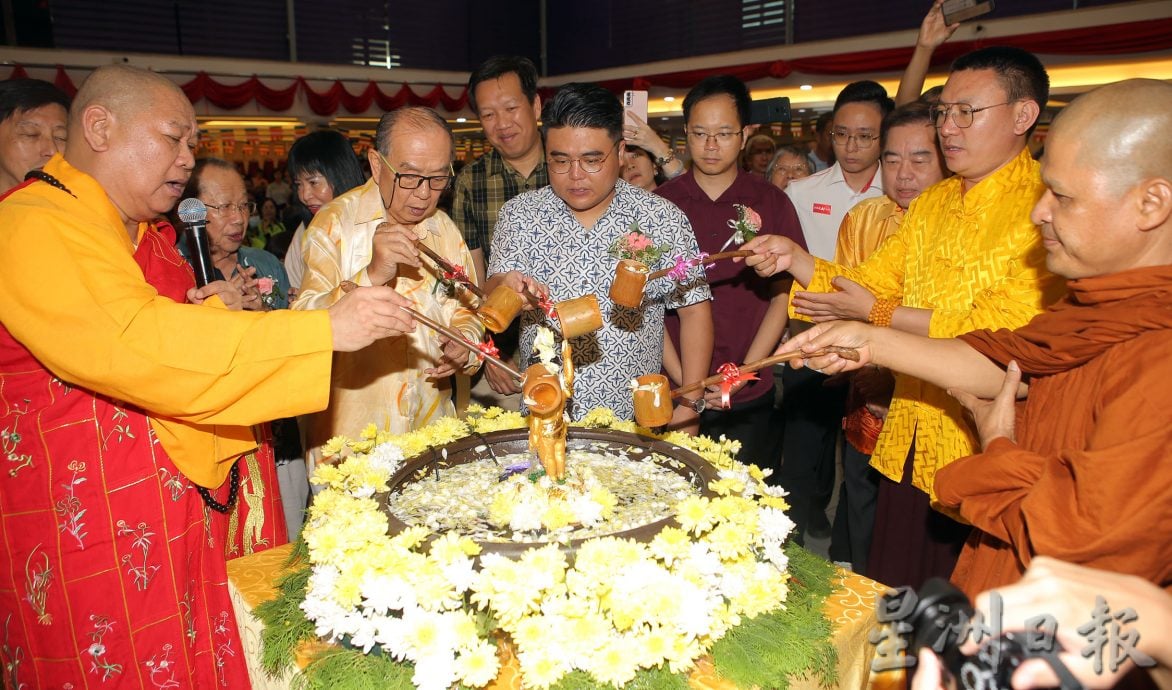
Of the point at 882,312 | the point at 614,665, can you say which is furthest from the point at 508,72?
the point at 614,665

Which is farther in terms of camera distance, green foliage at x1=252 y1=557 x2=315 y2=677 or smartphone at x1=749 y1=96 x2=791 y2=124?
smartphone at x1=749 y1=96 x2=791 y2=124

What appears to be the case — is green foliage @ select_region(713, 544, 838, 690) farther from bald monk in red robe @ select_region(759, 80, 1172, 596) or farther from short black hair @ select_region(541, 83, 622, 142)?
short black hair @ select_region(541, 83, 622, 142)

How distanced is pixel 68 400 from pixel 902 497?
2.49 meters

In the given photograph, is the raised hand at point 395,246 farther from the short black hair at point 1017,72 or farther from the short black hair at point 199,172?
the short black hair at point 1017,72

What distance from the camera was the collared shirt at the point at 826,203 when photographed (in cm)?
374

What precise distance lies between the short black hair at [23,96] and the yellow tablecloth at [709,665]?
2.03 m

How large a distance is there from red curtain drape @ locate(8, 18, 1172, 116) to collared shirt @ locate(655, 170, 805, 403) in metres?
6.30

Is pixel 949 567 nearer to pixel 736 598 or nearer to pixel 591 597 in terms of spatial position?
pixel 736 598

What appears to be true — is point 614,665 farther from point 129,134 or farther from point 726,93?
point 726,93

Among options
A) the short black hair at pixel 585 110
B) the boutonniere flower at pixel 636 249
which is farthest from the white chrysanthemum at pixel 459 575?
the short black hair at pixel 585 110

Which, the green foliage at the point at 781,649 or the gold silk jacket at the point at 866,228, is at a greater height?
the gold silk jacket at the point at 866,228

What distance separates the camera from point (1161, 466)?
3.91 ft

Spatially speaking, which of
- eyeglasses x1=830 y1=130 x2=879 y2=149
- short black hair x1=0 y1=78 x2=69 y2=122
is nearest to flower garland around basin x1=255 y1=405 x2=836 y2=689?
short black hair x1=0 y1=78 x2=69 y2=122

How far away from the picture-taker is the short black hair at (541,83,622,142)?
240 cm
